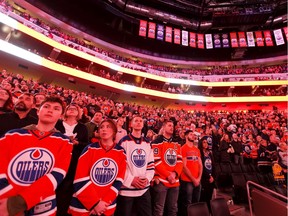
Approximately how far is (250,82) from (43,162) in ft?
80.7

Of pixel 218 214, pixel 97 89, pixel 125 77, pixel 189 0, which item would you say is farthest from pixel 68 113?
pixel 189 0

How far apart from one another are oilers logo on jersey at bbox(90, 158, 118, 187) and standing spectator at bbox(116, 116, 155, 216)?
0.33m

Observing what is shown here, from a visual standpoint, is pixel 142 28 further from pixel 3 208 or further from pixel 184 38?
pixel 3 208

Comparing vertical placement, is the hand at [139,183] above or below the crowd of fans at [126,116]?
below

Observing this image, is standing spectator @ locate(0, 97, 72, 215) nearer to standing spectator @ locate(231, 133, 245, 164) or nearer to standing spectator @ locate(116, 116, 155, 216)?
standing spectator @ locate(116, 116, 155, 216)

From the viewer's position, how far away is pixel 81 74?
53.6 feet

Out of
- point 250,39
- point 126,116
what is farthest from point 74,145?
point 250,39

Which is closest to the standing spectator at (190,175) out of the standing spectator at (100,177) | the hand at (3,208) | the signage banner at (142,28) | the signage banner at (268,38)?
the standing spectator at (100,177)

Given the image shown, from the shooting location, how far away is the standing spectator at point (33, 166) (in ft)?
4.28

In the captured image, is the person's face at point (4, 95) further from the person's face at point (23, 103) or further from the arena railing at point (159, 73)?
the arena railing at point (159, 73)

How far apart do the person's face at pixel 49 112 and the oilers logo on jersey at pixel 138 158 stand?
1071mm

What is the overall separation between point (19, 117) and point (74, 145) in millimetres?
718

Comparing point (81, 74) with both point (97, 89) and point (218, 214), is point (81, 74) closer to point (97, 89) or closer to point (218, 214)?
point (97, 89)

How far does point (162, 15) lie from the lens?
2012cm
